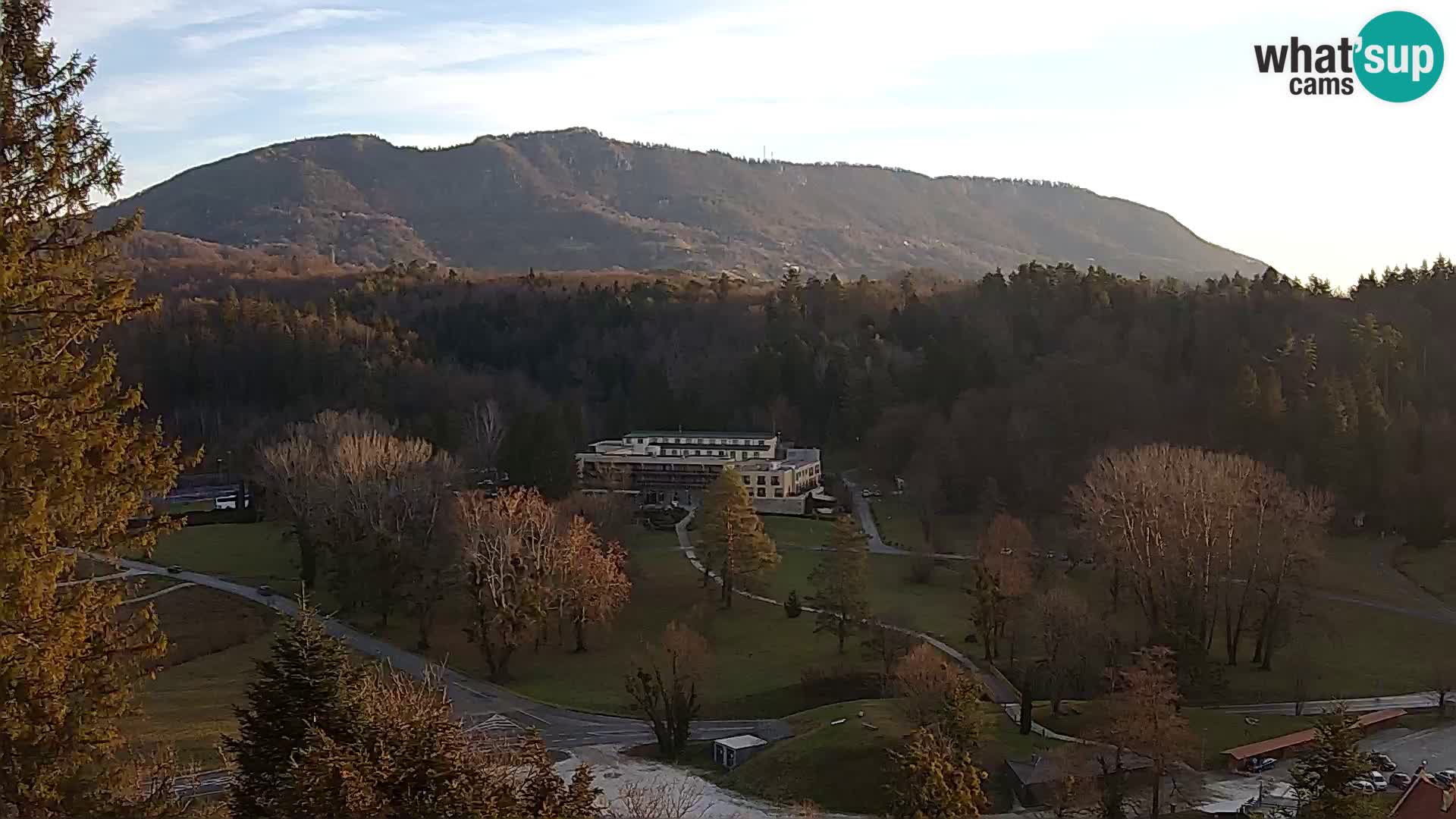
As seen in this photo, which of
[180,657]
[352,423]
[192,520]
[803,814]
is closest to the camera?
[803,814]

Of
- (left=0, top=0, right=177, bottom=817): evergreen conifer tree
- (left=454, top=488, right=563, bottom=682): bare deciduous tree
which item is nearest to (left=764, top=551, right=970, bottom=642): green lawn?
(left=454, top=488, right=563, bottom=682): bare deciduous tree

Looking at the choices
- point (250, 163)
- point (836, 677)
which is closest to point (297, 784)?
point (836, 677)

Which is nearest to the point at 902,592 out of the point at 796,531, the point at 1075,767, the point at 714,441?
the point at 796,531

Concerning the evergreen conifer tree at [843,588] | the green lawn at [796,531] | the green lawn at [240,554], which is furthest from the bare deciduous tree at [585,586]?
the green lawn at [240,554]

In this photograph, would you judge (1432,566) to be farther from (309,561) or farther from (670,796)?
(309,561)

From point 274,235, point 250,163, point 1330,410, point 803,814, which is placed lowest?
point 803,814

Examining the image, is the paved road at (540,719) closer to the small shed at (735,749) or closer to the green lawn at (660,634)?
the green lawn at (660,634)

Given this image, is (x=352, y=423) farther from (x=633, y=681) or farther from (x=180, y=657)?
(x=633, y=681)

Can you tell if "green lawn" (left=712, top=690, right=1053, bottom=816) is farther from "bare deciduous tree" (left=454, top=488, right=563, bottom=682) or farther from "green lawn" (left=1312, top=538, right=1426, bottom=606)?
"green lawn" (left=1312, top=538, right=1426, bottom=606)
